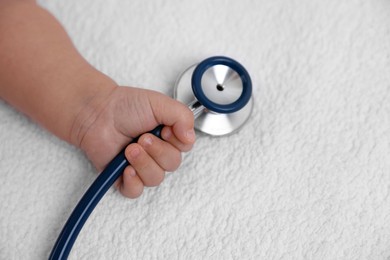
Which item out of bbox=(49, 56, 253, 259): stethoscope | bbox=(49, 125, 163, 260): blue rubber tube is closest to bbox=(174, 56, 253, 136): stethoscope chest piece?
bbox=(49, 56, 253, 259): stethoscope

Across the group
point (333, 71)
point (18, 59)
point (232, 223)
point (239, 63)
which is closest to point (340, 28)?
point (333, 71)

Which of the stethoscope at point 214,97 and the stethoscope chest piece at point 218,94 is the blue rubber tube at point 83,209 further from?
the stethoscope chest piece at point 218,94

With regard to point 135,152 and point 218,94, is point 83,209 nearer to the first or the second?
point 135,152

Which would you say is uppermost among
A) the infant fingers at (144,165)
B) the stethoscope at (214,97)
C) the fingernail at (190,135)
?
the stethoscope at (214,97)

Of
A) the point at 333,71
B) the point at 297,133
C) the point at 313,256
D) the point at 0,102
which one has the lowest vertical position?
the point at 0,102

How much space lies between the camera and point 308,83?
664 millimetres

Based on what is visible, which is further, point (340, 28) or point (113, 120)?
point (340, 28)

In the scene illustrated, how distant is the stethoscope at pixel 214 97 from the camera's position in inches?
23.0

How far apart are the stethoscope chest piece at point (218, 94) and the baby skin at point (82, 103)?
38 mm

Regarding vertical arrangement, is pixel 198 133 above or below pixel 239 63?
below

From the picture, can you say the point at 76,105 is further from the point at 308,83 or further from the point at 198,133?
the point at 308,83

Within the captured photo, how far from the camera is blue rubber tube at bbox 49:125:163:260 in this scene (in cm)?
53

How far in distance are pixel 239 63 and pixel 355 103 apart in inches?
6.7

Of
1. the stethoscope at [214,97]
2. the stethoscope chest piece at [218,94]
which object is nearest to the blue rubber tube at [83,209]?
the stethoscope at [214,97]
